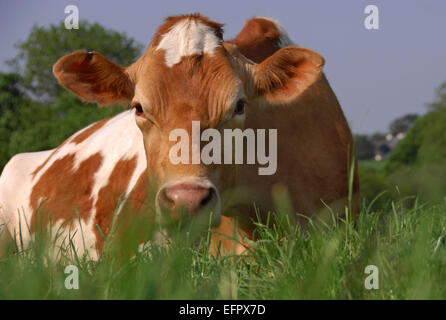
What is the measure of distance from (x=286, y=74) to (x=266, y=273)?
1.94m

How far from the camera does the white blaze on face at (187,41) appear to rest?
3824 mm

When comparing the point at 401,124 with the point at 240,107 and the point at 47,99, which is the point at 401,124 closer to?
the point at 47,99

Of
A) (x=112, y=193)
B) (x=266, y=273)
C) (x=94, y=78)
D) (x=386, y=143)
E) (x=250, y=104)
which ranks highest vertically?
(x=386, y=143)

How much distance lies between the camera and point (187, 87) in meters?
3.61

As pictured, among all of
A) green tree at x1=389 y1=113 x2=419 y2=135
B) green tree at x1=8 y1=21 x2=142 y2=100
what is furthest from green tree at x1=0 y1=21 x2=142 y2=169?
green tree at x1=389 y1=113 x2=419 y2=135

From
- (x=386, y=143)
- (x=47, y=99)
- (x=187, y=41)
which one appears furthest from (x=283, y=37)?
(x=386, y=143)

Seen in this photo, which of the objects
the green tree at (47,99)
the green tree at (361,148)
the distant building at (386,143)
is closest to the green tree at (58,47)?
the green tree at (47,99)

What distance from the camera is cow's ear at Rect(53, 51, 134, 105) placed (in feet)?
13.3

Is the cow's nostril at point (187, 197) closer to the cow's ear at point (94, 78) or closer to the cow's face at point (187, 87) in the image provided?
the cow's face at point (187, 87)

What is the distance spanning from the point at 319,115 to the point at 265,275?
2.69 m

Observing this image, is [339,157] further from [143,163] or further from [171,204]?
[171,204]

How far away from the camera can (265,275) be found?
2.69m

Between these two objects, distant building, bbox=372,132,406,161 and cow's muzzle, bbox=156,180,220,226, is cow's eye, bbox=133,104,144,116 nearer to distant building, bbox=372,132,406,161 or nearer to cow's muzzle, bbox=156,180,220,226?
cow's muzzle, bbox=156,180,220,226
